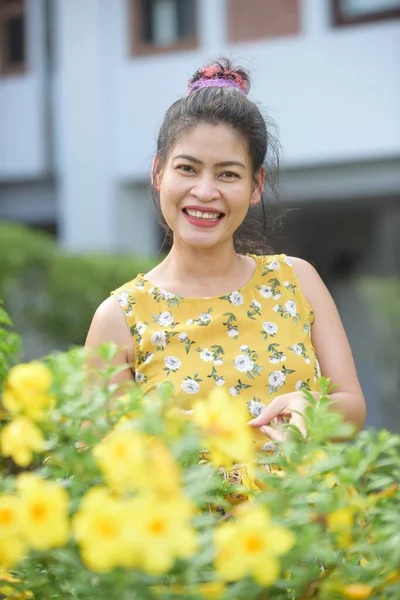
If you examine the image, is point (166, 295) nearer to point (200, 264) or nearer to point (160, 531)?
point (200, 264)

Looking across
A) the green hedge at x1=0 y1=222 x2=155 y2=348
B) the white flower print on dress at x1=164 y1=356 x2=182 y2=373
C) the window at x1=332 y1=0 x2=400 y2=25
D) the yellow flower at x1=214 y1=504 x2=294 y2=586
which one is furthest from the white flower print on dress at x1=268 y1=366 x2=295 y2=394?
the window at x1=332 y1=0 x2=400 y2=25

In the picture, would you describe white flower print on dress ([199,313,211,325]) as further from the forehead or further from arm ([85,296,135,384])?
the forehead

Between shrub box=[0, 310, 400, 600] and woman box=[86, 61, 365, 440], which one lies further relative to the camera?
woman box=[86, 61, 365, 440]

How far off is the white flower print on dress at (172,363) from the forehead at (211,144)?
17.5 inches

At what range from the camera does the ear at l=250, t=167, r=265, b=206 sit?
235cm

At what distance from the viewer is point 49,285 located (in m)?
7.82

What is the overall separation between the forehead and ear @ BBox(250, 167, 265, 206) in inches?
6.5

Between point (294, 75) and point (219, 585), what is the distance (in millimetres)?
9001

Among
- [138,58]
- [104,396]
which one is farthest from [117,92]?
[104,396]

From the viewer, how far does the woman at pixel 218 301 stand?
7.02 feet

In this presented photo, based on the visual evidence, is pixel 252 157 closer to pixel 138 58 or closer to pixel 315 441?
pixel 315 441

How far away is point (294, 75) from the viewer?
9570mm

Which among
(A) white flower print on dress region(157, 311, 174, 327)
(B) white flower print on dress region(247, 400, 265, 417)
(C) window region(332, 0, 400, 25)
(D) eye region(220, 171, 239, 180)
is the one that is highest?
(C) window region(332, 0, 400, 25)

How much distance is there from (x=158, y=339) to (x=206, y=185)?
0.36 metres
